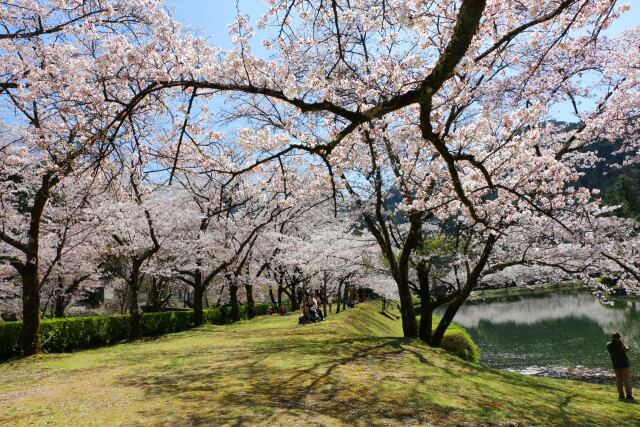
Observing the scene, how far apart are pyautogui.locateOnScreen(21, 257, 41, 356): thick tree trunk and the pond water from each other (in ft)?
56.2

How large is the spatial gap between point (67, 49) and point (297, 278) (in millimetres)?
25275

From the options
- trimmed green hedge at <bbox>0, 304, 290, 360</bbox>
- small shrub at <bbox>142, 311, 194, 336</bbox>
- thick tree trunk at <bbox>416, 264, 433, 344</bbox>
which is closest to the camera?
trimmed green hedge at <bbox>0, 304, 290, 360</bbox>

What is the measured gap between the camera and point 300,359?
9.90 metres

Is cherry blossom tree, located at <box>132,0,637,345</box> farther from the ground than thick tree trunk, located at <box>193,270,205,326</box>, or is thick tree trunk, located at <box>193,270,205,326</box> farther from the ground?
cherry blossom tree, located at <box>132,0,637,345</box>

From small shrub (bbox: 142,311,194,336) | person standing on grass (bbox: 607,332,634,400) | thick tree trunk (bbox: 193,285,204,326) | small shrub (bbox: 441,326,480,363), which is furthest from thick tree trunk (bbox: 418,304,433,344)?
thick tree trunk (bbox: 193,285,204,326)

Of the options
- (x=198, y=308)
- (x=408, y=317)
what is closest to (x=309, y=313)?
(x=408, y=317)

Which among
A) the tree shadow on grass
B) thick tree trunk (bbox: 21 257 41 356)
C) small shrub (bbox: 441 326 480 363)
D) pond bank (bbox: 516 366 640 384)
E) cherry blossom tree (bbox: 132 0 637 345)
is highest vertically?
cherry blossom tree (bbox: 132 0 637 345)

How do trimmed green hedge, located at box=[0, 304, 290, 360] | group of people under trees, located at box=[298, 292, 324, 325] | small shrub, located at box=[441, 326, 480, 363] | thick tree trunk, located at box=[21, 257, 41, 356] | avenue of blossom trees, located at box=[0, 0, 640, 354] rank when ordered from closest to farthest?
avenue of blossom trees, located at box=[0, 0, 640, 354]
thick tree trunk, located at box=[21, 257, 41, 356]
trimmed green hedge, located at box=[0, 304, 290, 360]
small shrub, located at box=[441, 326, 480, 363]
group of people under trees, located at box=[298, 292, 324, 325]

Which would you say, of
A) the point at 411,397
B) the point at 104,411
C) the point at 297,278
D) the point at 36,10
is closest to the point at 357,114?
→ the point at 411,397

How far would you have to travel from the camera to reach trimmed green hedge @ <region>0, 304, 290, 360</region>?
13.2 metres

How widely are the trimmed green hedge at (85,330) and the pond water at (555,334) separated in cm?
1535

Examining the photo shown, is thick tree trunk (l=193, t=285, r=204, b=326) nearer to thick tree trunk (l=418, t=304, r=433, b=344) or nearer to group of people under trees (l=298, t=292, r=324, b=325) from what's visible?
group of people under trees (l=298, t=292, r=324, b=325)

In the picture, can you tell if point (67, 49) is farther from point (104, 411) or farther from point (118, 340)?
point (118, 340)

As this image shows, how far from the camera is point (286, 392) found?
6906mm
